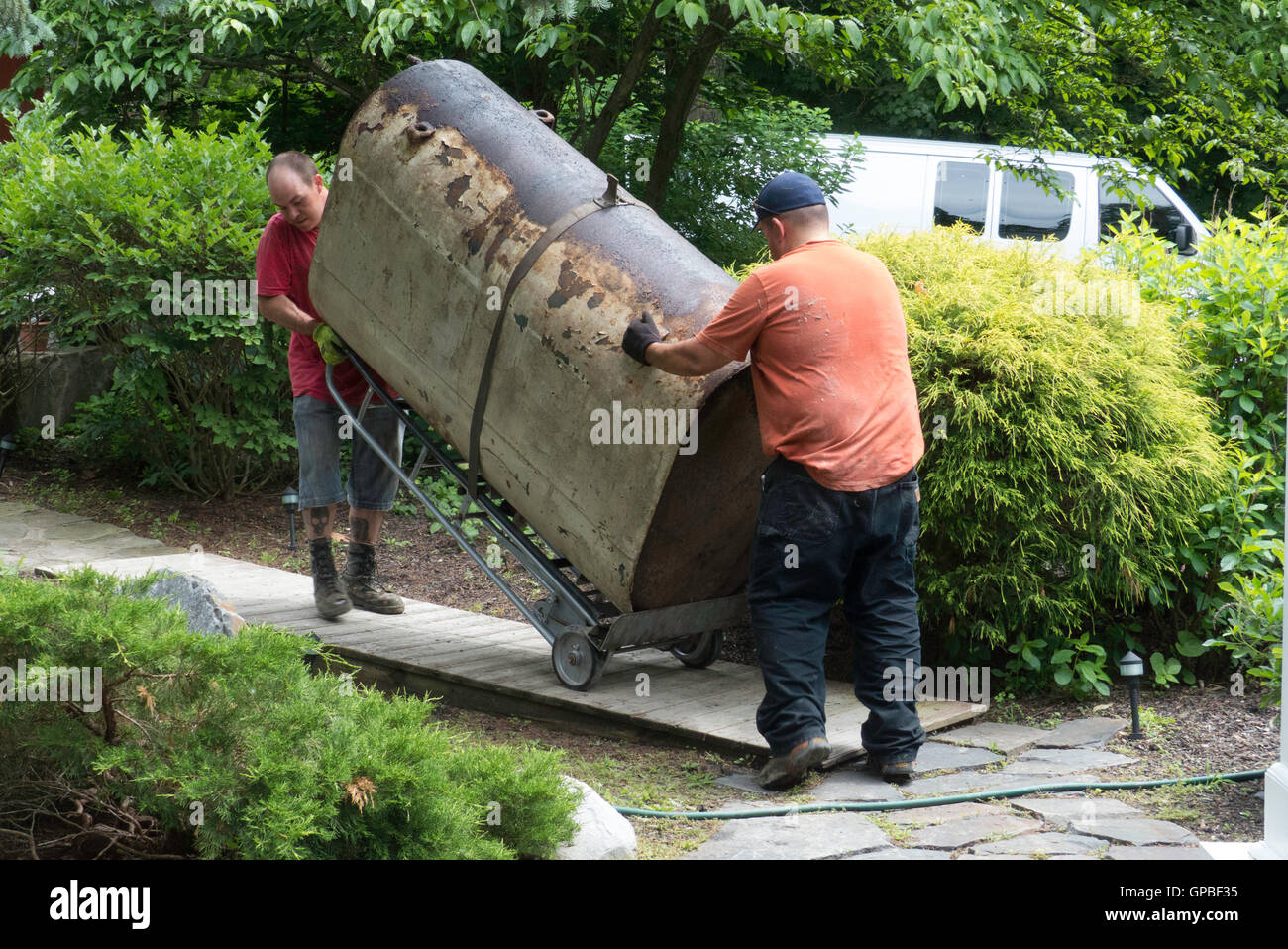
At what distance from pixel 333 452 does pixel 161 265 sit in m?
2.22

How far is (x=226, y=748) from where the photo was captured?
281 centimetres

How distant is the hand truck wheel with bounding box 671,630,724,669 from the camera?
16.8ft

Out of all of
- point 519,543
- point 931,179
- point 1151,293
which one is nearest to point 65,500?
point 519,543

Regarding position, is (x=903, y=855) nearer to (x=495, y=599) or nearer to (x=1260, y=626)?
(x=1260, y=626)

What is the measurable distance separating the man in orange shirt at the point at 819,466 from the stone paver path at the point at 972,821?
0.13 metres

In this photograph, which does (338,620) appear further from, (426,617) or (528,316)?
(528,316)

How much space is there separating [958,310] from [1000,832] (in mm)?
2222

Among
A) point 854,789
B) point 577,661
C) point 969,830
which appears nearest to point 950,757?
point 854,789

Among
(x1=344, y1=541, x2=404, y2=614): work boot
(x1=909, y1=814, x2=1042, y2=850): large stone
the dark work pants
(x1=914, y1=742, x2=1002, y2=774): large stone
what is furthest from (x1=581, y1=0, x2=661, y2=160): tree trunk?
(x1=909, y1=814, x2=1042, y2=850): large stone

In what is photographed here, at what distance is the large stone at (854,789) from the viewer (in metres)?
3.79

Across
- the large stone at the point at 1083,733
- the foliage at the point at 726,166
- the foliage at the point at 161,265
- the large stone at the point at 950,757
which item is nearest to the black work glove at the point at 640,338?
the large stone at the point at 950,757

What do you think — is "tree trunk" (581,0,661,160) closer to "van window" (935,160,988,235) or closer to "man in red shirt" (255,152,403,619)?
"man in red shirt" (255,152,403,619)

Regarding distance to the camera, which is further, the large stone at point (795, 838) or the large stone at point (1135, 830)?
the large stone at point (1135, 830)

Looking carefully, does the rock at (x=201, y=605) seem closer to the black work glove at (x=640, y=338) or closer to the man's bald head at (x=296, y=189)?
the black work glove at (x=640, y=338)
